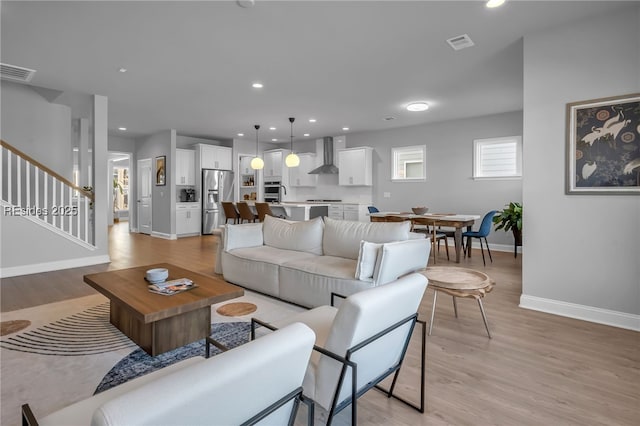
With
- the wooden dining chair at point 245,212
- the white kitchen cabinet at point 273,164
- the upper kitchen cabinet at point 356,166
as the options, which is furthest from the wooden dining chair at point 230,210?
the upper kitchen cabinet at point 356,166

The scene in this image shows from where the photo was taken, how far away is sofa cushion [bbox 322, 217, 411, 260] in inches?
127

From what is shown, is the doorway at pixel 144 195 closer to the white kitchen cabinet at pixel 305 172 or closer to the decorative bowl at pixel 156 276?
the white kitchen cabinet at pixel 305 172

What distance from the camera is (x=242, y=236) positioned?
13.4 feet

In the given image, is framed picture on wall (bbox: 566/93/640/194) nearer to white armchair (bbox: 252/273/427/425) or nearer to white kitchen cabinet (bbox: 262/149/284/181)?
white armchair (bbox: 252/273/427/425)

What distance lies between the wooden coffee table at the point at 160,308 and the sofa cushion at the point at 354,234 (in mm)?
1361

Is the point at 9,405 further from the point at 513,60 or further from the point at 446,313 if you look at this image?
the point at 513,60

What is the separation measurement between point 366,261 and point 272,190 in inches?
283

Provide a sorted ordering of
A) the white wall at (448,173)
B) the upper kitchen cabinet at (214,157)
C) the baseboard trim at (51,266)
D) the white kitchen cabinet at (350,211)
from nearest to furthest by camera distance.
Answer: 1. the baseboard trim at (51,266)
2. the white wall at (448,173)
3. the white kitchen cabinet at (350,211)
4. the upper kitchen cabinet at (214,157)

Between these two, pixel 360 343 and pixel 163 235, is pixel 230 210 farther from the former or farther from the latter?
pixel 360 343

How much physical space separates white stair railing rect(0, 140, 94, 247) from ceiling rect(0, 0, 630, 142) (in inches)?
46.5

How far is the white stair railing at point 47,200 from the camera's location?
4.50 meters

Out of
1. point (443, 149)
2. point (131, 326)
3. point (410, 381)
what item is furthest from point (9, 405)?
point (443, 149)

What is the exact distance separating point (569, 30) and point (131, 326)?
178 inches

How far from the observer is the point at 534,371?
83.4 inches
